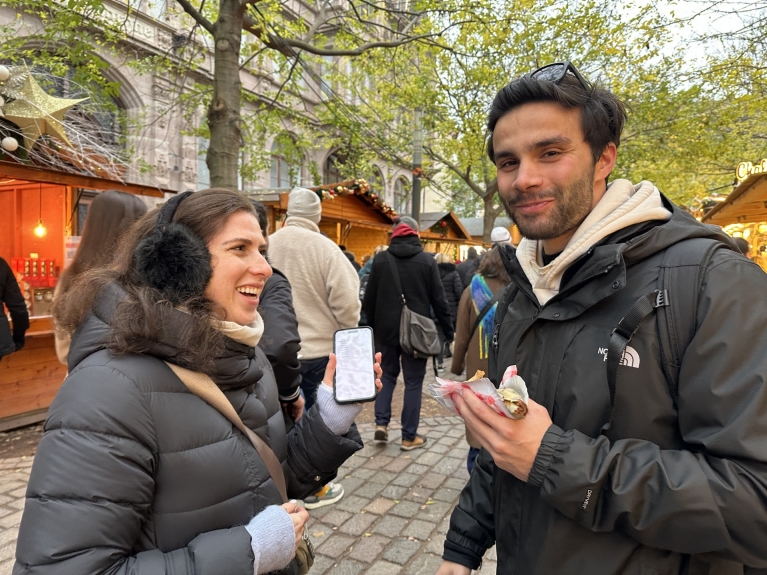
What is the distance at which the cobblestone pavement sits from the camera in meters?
3.10

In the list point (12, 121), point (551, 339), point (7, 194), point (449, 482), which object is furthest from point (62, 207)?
point (551, 339)

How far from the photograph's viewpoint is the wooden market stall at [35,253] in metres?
5.65

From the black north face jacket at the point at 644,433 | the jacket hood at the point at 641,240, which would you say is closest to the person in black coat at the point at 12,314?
the black north face jacket at the point at 644,433

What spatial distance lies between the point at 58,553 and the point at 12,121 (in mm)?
5946

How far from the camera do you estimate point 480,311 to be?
4031mm

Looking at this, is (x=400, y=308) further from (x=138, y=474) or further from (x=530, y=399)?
(x=138, y=474)

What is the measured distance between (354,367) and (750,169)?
8.14 m

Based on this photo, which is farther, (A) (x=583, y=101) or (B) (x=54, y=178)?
(B) (x=54, y=178)

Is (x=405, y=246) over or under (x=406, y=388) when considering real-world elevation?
over

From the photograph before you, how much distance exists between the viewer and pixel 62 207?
7375 mm

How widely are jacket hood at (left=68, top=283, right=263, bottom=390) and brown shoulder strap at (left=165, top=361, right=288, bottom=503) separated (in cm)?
3

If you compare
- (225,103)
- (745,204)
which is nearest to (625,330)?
(225,103)

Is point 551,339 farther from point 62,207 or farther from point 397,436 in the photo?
point 62,207

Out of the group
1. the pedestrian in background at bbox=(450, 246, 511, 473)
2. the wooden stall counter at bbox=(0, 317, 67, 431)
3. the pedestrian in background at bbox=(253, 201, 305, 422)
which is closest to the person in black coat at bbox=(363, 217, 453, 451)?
the pedestrian in background at bbox=(450, 246, 511, 473)
